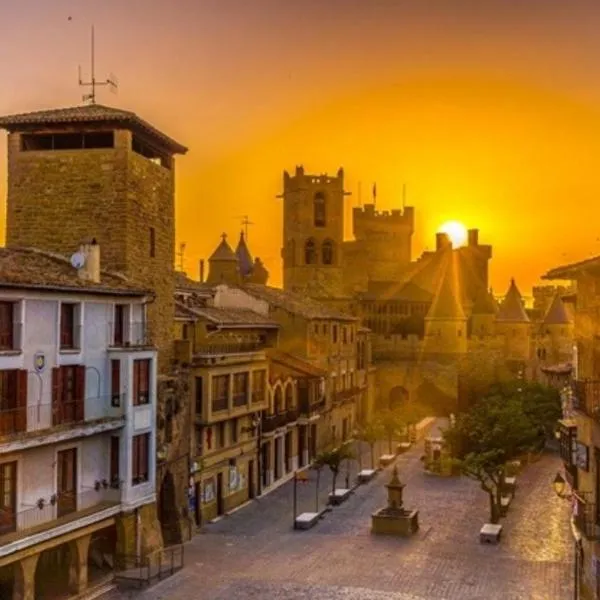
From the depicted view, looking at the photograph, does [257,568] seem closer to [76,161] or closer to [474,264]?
[76,161]

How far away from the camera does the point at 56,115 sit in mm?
37156

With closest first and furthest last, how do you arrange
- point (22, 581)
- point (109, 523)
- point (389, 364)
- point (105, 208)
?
point (22, 581) → point (109, 523) → point (105, 208) → point (389, 364)

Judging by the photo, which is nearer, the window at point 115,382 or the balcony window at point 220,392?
the window at point 115,382

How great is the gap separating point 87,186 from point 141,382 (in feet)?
28.7

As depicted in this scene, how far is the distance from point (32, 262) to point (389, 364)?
203 ft

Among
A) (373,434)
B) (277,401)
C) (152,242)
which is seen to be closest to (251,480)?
(277,401)

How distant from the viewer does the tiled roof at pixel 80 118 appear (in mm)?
36250

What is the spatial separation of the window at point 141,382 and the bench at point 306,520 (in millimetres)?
11111

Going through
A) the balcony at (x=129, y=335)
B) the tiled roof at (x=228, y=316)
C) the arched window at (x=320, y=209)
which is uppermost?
the arched window at (x=320, y=209)

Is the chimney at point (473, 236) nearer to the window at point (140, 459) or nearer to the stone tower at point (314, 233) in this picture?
the stone tower at point (314, 233)

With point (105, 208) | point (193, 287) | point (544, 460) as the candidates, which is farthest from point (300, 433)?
point (105, 208)

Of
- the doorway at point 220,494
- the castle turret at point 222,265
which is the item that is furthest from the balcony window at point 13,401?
the castle turret at point 222,265

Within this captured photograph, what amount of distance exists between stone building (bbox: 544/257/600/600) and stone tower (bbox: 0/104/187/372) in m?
16.2

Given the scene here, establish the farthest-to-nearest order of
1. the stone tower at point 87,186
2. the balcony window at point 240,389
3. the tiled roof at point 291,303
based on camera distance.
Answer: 1. the tiled roof at point 291,303
2. the balcony window at point 240,389
3. the stone tower at point 87,186
